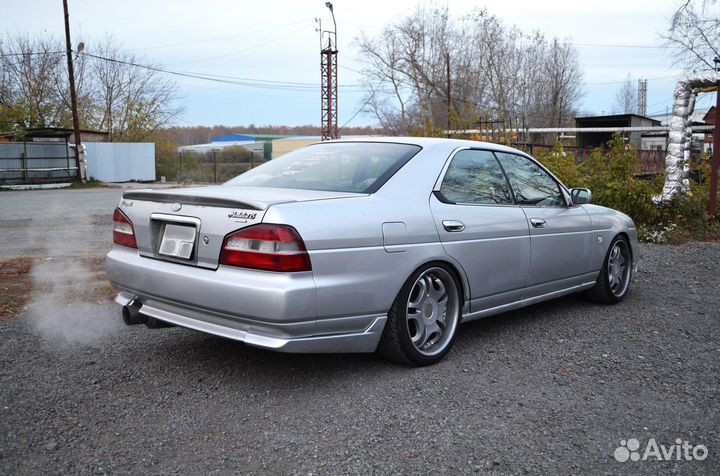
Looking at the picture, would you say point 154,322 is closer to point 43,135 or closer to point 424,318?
point 424,318

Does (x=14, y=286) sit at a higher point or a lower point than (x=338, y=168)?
lower

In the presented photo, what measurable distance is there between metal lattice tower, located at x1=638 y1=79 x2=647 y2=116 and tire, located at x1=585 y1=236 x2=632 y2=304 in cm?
7843

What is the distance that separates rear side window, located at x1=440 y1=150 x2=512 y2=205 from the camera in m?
4.51

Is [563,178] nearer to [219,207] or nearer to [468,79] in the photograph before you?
[219,207]

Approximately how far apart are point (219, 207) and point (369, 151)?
1.35 m

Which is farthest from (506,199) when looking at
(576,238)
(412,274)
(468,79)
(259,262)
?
(468,79)

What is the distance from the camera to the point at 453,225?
169 inches

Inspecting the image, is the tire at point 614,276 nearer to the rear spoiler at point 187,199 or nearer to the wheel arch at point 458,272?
the wheel arch at point 458,272

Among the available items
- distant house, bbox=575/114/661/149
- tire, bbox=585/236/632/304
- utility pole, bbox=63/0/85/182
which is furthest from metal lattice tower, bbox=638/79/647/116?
tire, bbox=585/236/632/304

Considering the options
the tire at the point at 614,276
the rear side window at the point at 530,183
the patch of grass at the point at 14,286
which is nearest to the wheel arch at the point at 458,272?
the rear side window at the point at 530,183

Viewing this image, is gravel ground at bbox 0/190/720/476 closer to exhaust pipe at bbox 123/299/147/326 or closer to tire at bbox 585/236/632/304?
exhaust pipe at bbox 123/299/147/326

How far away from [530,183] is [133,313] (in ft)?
10.3

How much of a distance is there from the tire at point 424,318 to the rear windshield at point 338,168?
67cm

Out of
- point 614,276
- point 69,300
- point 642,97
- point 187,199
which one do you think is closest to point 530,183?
point 614,276
